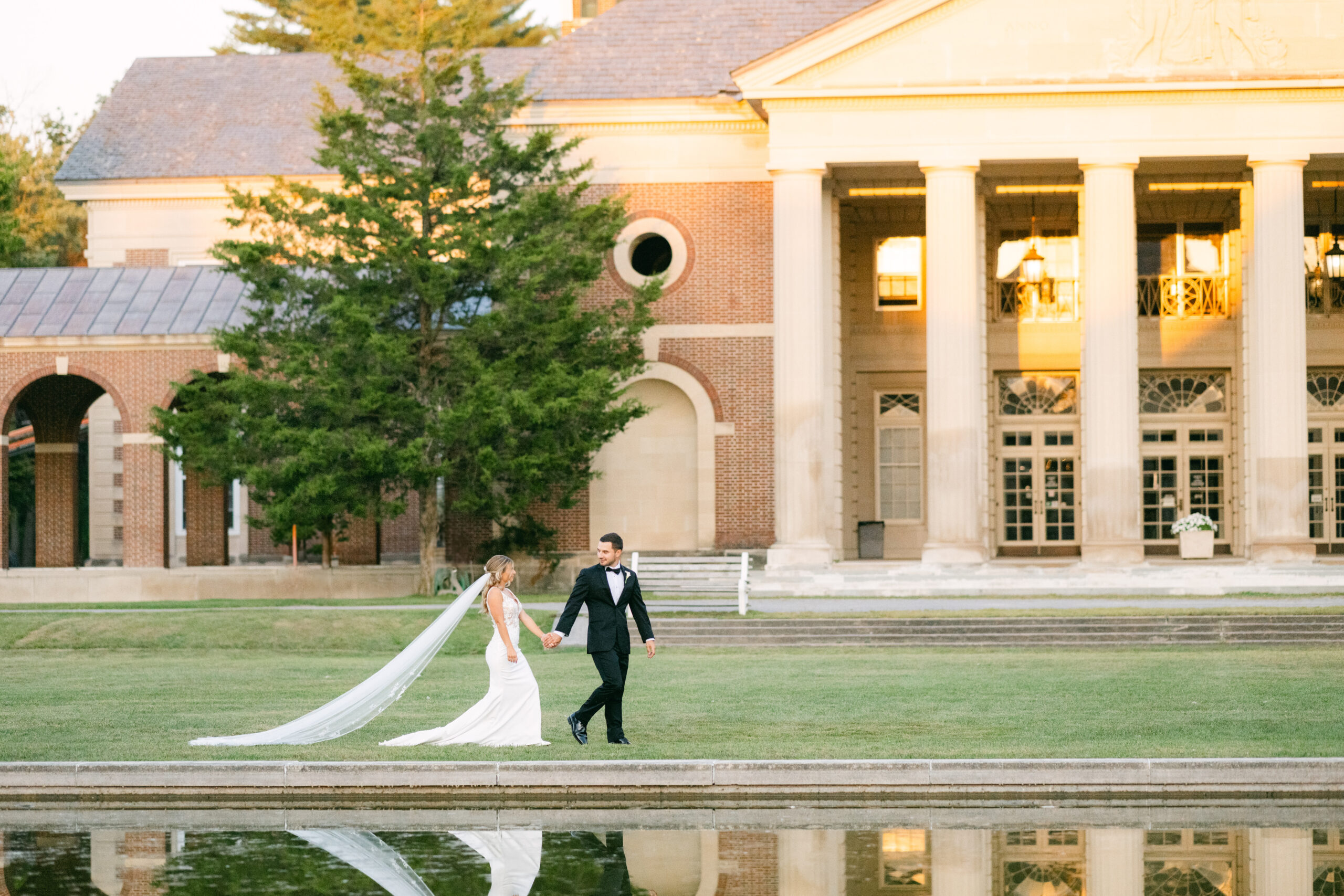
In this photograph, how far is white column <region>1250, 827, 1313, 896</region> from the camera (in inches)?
328

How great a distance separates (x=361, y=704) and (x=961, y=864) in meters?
6.04

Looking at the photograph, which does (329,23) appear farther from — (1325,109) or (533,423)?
(1325,109)

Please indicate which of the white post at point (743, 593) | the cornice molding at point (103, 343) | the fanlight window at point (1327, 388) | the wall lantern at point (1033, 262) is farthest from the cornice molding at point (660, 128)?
the fanlight window at point (1327, 388)

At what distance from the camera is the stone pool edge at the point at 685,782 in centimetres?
1112

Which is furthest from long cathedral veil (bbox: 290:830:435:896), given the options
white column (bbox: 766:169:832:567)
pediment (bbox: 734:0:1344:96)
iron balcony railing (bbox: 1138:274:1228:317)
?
iron balcony railing (bbox: 1138:274:1228:317)

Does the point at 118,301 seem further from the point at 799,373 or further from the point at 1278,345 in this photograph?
the point at 1278,345

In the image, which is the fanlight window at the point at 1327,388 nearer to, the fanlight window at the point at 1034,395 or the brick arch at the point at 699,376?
the fanlight window at the point at 1034,395

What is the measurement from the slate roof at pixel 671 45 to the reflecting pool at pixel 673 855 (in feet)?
88.2

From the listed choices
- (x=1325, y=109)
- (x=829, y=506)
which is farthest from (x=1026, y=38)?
(x=829, y=506)

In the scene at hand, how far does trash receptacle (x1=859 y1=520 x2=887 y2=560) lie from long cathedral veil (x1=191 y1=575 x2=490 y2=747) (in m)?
25.3

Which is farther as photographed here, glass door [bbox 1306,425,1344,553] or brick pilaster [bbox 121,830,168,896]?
glass door [bbox 1306,425,1344,553]

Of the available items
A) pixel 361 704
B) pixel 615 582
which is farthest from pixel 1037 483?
pixel 361 704

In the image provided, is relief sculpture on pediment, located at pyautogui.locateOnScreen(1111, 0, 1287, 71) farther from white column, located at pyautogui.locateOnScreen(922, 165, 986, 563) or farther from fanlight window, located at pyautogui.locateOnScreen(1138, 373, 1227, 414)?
fanlight window, located at pyautogui.locateOnScreen(1138, 373, 1227, 414)

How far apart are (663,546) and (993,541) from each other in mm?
7846
